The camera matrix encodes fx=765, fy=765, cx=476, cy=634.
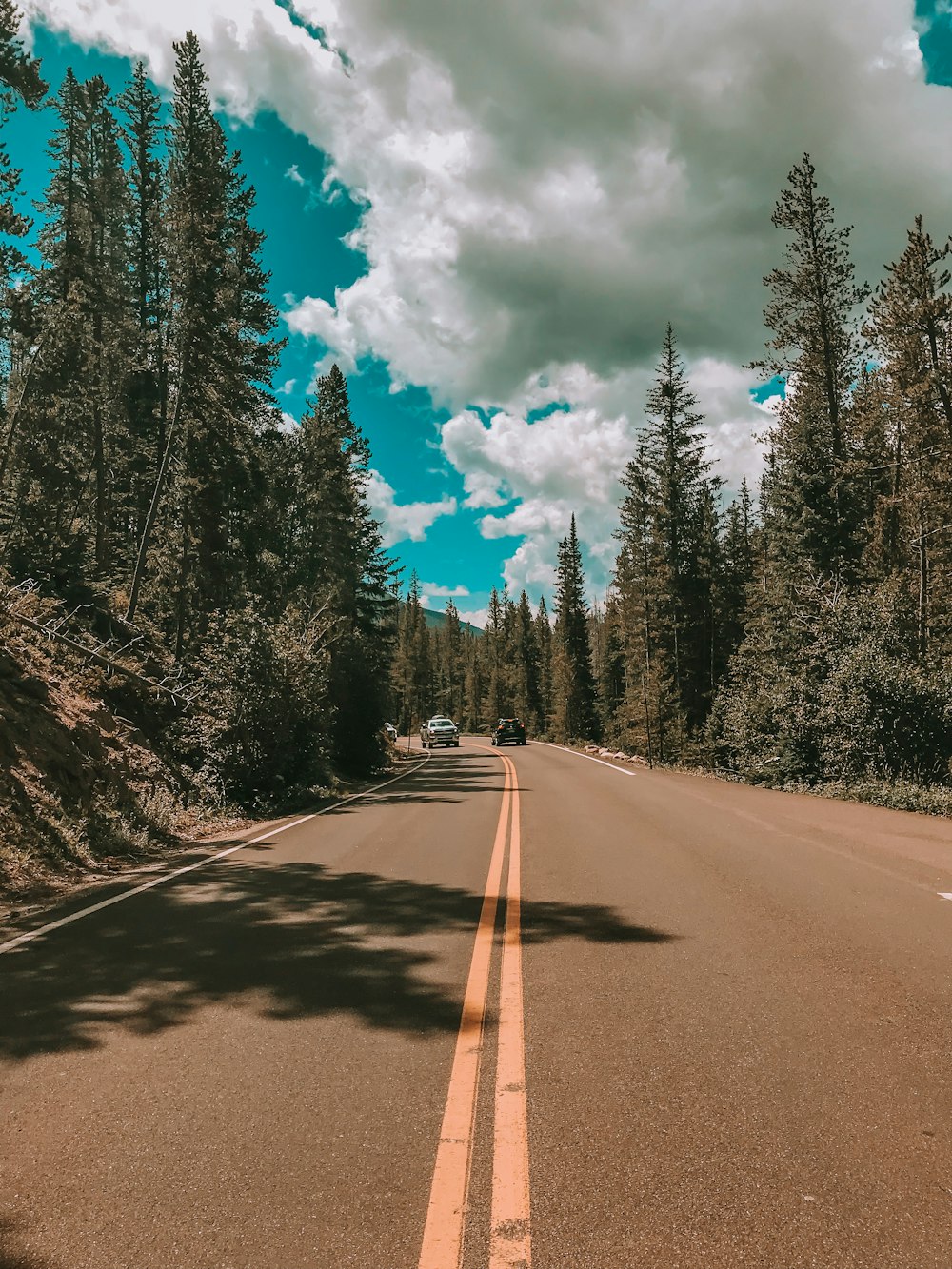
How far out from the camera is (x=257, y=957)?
5477mm

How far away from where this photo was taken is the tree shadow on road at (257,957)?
4410 millimetres

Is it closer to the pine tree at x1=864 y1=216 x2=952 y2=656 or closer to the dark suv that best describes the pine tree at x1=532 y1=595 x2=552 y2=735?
the dark suv

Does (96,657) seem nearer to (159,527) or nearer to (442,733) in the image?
(159,527)

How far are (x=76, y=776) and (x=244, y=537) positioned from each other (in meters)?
14.9

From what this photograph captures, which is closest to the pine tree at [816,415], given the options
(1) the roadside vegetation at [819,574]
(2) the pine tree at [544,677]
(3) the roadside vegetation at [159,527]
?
(1) the roadside vegetation at [819,574]

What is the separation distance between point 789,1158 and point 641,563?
4305cm

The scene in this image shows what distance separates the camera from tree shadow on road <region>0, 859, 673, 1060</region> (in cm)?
441

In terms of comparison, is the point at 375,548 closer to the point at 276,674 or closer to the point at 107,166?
the point at 107,166

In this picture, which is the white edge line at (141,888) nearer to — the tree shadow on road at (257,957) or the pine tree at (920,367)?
the tree shadow on road at (257,957)

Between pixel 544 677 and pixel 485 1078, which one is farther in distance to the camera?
pixel 544 677

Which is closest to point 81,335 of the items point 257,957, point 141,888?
point 141,888

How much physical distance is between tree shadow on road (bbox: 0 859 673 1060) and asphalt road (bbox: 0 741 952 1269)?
31 mm

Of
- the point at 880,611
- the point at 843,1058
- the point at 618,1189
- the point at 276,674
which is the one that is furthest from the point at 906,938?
the point at 880,611

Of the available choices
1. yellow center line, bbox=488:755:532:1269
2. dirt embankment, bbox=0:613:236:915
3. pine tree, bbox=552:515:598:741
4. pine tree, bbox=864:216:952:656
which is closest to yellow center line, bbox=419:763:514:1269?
yellow center line, bbox=488:755:532:1269
